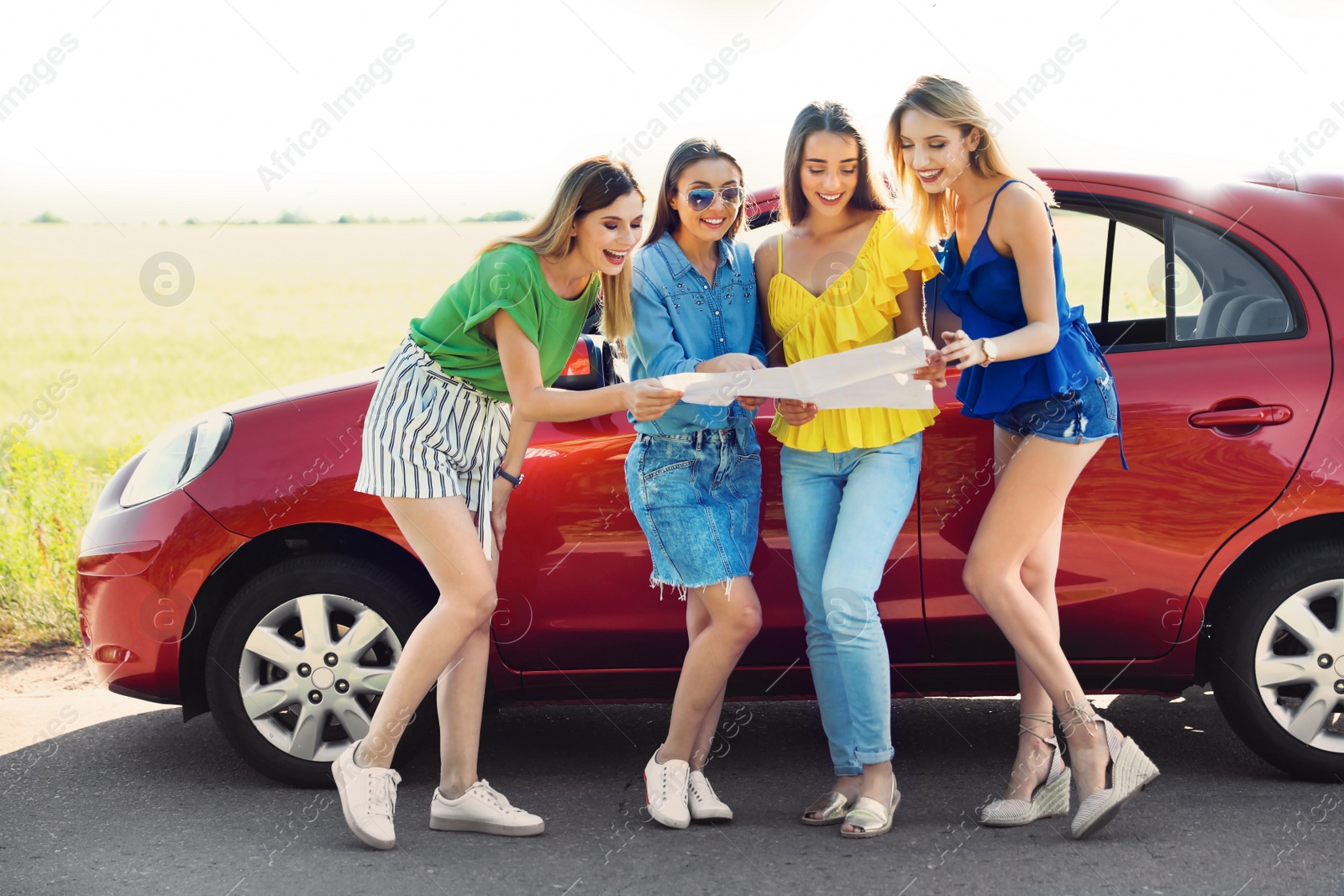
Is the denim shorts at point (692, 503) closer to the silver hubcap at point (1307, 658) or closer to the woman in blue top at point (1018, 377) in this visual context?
the woman in blue top at point (1018, 377)

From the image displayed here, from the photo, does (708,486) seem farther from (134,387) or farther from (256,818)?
(134,387)

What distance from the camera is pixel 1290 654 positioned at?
3.34 m

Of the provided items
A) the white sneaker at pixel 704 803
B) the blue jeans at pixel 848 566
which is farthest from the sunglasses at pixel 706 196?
the white sneaker at pixel 704 803

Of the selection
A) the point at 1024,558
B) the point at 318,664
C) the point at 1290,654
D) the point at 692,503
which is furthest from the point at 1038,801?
the point at 318,664

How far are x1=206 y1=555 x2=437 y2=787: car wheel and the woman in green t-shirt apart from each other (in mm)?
327

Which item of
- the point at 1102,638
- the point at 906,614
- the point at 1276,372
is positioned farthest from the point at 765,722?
the point at 1276,372

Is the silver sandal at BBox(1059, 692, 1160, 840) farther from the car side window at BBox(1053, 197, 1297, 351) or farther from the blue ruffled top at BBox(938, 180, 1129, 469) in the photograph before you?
the car side window at BBox(1053, 197, 1297, 351)

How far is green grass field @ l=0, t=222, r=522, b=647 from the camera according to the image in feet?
18.5

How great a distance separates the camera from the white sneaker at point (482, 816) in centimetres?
312

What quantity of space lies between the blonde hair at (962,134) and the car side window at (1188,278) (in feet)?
1.31

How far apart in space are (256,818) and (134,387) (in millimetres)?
A: 14410

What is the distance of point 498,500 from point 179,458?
1.05 metres

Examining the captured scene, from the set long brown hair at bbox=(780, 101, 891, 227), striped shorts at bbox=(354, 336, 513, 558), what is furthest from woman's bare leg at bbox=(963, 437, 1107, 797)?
striped shorts at bbox=(354, 336, 513, 558)

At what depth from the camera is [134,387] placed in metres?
16.2
